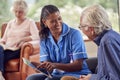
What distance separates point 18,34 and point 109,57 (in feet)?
7.21

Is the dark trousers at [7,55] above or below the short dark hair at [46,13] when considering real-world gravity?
below

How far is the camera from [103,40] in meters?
1.55

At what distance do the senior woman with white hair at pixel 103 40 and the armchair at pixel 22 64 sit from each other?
1.56 meters

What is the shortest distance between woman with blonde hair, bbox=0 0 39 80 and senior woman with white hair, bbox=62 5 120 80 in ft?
6.01

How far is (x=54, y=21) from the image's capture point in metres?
2.13

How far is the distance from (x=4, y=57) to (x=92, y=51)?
1535 millimetres

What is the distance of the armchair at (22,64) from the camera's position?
3.19 m

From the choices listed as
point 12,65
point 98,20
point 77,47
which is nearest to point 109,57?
point 98,20

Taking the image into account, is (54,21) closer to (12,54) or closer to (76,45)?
(76,45)

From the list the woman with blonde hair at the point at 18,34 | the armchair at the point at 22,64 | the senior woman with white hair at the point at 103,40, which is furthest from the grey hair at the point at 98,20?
the woman with blonde hair at the point at 18,34

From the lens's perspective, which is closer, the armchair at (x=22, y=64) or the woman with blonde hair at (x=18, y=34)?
the armchair at (x=22, y=64)

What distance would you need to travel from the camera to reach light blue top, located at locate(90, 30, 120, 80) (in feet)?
4.96

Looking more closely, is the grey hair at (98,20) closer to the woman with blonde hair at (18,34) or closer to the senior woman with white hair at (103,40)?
the senior woman with white hair at (103,40)

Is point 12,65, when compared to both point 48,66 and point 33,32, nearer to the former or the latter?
point 33,32
